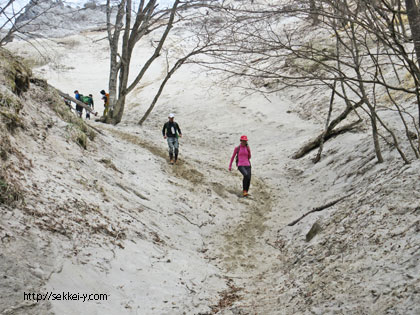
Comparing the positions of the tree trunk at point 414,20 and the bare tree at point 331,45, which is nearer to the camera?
the bare tree at point 331,45

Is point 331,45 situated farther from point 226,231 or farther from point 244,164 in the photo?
point 226,231

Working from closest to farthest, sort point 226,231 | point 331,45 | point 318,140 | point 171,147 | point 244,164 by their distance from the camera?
point 226,231, point 331,45, point 244,164, point 171,147, point 318,140

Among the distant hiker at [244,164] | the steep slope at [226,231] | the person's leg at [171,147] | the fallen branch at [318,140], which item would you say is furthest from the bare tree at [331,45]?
the person's leg at [171,147]

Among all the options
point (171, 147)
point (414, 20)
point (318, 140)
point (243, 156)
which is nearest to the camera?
point (414, 20)

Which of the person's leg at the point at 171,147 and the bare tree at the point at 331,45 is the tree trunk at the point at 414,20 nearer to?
the bare tree at the point at 331,45

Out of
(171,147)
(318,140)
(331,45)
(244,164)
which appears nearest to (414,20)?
(331,45)

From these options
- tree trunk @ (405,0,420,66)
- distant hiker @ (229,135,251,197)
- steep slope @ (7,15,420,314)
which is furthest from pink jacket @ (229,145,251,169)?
tree trunk @ (405,0,420,66)

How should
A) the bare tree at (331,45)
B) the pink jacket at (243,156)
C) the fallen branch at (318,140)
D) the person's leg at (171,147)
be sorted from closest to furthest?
1. the bare tree at (331,45)
2. the pink jacket at (243,156)
3. the person's leg at (171,147)
4. the fallen branch at (318,140)

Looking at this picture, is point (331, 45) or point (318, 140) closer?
point (331, 45)

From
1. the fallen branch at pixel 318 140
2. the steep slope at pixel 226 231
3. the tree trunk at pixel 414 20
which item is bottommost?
the steep slope at pixel 226 231

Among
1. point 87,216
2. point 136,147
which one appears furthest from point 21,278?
point 136,147

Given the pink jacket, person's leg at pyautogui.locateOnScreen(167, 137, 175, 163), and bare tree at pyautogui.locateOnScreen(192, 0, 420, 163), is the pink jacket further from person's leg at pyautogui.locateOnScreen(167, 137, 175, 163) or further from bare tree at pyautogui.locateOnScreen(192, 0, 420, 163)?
bare tree at pyautogui.locateOnScreen(192, 0, 420, 163)

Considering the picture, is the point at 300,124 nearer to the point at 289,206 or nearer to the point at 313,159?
the point at 313,159

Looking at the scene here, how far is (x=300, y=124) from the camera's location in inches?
610
